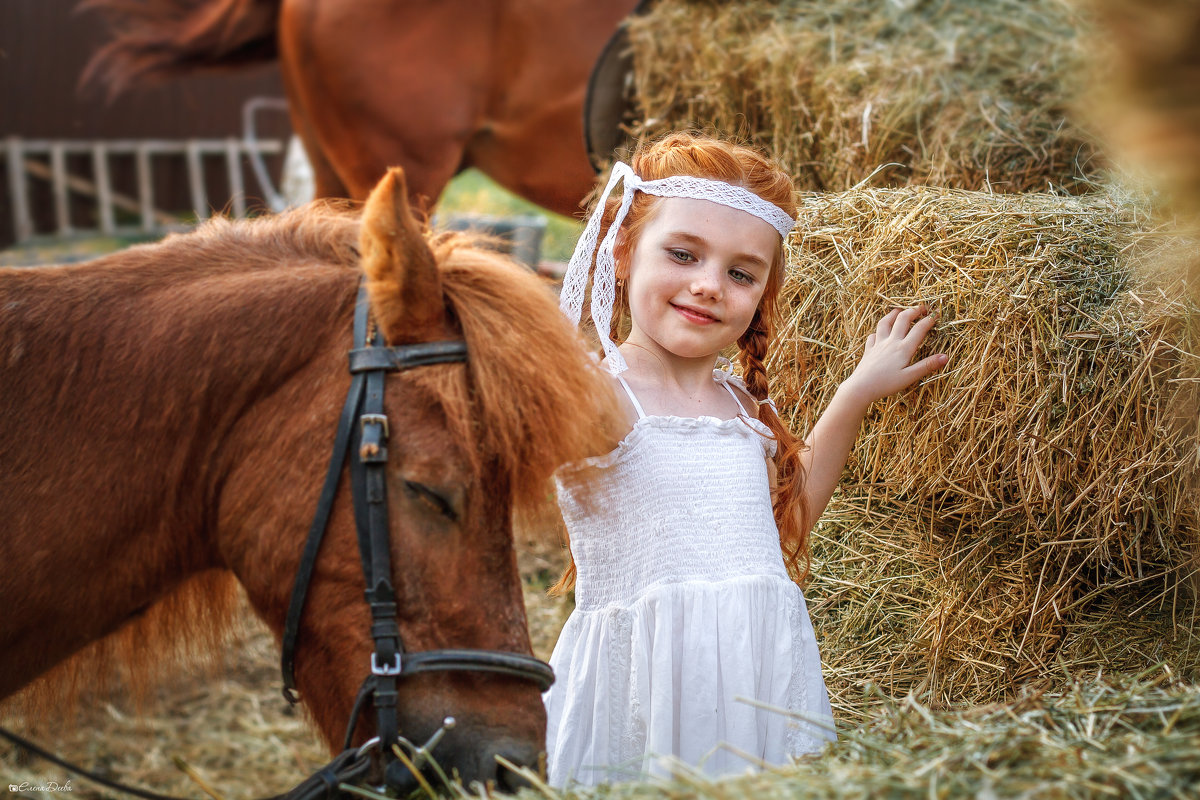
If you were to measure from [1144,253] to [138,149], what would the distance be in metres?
11.6

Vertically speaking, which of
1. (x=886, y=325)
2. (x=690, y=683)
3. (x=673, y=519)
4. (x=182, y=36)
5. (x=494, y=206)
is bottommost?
(x=690, y=683)

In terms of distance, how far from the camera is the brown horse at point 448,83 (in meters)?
4.64

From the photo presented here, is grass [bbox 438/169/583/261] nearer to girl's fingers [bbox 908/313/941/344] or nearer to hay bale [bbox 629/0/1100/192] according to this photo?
hay bale [bbox 629/0/1100/192]

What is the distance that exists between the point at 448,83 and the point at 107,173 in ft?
26.9

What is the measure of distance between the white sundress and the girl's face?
157mm

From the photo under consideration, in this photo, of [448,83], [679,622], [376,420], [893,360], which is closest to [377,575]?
[376,420]

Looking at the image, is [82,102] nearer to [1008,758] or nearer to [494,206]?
[494,206]

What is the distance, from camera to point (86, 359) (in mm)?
1677

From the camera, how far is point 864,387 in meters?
2.18

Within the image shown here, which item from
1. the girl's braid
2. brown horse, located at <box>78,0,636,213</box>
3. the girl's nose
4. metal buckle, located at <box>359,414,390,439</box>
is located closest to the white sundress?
the girl's braid

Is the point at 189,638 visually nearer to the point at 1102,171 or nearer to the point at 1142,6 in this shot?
the point at 1142,6

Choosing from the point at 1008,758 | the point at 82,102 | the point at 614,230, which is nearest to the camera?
A: the point at 1008,758

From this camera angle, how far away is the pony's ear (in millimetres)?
1500

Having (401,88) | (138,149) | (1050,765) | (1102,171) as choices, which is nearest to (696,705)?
(1050,765)
